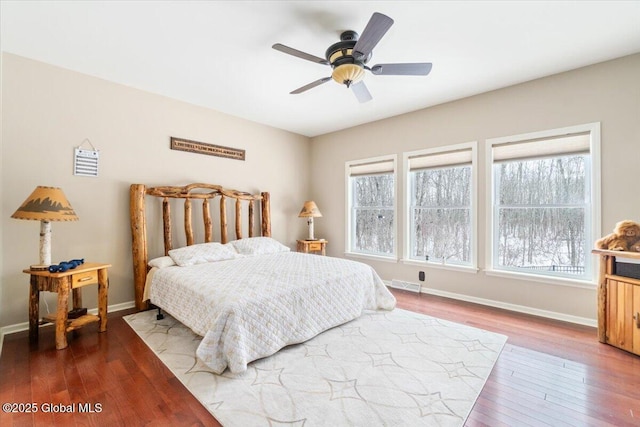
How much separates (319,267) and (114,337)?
6.65ft

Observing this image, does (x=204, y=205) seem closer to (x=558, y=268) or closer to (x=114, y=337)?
(x=114, y=337)

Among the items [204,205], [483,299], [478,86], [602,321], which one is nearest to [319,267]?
[204,205]

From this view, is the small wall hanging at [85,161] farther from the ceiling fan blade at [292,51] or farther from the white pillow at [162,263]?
the ceiling fan blade at [292,51]

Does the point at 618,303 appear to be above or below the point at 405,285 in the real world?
above

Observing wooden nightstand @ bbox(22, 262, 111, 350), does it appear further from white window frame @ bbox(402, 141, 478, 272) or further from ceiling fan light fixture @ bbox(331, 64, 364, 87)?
white window frame @ bbox(402, 141, 478, 272)

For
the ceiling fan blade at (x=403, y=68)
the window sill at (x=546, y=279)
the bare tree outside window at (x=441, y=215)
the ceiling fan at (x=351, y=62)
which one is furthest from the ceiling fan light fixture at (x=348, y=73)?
the window sill at (x=546, y=279)

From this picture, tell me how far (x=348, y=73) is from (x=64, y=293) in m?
3.03

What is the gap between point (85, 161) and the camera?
10.00 ft

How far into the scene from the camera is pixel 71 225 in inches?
117

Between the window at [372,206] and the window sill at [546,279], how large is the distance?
1415 millimetres

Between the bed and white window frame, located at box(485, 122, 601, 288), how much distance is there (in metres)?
1.48

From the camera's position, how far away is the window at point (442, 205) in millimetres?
3699

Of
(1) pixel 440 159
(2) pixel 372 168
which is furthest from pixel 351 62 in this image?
(2) pixel 372 168

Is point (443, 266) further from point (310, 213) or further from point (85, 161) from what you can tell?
point (85, 161)
